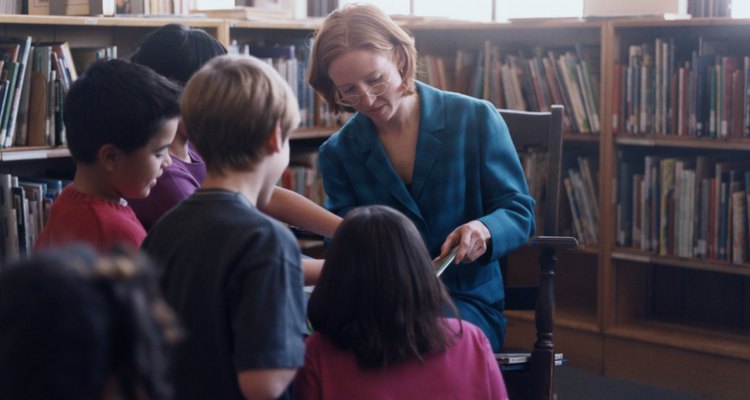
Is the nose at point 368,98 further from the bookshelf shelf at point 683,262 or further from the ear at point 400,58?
the bookshelf shelf at point 683,262

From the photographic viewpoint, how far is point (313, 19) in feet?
12.1

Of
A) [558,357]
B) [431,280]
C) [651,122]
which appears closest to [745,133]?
[651,122]

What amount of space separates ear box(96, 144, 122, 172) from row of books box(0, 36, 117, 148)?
1295 millimetres

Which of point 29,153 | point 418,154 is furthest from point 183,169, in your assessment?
point 29,153

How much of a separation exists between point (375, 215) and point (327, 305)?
0.50 feet

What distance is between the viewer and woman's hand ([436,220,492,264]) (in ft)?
6.13

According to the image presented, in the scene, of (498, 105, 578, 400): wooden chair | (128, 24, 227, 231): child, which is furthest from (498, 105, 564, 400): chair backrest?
(128, 24, 227, 231): child

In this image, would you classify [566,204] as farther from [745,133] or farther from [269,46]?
[269,46]

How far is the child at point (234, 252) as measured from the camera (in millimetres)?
1105

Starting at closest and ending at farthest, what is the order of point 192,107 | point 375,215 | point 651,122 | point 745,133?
point 192,107
point 375,215
point 745,133
point 651,122

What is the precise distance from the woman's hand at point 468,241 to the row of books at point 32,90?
1.36 meters

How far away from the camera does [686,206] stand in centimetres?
322

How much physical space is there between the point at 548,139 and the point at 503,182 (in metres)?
0.37

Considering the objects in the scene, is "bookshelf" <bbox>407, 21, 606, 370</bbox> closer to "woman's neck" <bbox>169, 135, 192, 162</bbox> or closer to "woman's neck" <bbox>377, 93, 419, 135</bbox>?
"woman's neck" <bbox>377, 93, 419, 135</bbox>
